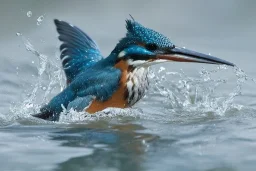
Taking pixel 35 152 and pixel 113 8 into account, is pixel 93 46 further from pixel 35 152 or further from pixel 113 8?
pixel 113 8

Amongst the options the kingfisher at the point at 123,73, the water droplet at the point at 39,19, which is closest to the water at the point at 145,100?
the water droplet at the point at 39,19

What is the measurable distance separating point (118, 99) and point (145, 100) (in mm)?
1268

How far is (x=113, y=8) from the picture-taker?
35.3ft

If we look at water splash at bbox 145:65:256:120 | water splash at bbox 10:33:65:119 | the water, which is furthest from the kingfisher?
water splash at bbox 10:33:65:119

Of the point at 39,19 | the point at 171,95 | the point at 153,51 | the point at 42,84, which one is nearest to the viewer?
the point at 153,51

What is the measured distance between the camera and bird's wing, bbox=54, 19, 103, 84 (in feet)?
24.7

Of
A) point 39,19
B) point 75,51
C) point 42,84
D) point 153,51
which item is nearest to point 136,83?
point 153,51

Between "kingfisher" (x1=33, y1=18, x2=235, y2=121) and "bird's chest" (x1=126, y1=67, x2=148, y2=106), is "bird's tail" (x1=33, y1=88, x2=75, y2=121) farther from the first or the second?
"bird's chest" (x1=126, y1=67, x2=148, y2=106)

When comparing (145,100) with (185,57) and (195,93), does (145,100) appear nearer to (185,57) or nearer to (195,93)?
(195,93)

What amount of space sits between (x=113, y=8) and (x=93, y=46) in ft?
10.0

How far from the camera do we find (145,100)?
797cm

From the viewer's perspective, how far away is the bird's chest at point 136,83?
6.69 meters

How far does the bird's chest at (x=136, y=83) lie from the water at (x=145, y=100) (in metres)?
0.13

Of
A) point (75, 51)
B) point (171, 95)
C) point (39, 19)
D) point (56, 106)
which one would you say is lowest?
point (56, 106)
